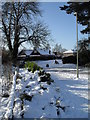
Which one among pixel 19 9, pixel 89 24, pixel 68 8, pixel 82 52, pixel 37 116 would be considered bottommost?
pixel 37 116

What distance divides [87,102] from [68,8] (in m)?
11.7

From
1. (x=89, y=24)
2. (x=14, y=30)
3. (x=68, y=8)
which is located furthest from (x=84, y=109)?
(x=14, y=30)

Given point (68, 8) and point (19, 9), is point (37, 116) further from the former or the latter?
point (19, 9)

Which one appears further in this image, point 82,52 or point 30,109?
point 82,52

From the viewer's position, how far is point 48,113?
348cm

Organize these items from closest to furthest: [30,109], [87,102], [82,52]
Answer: [30,109]
[87,102]
[82,52]

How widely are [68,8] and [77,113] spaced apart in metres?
12.4

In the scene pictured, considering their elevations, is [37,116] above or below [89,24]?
below

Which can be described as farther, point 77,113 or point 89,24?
point 89,24

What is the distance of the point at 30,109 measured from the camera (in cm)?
362

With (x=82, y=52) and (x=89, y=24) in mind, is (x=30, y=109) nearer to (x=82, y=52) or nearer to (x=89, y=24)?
(x=89, y=24)

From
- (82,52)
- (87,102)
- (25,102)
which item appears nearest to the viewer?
(25,102)

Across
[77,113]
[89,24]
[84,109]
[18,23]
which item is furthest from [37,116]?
[18,23]

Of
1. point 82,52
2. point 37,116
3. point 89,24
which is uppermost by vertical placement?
point 89,24
